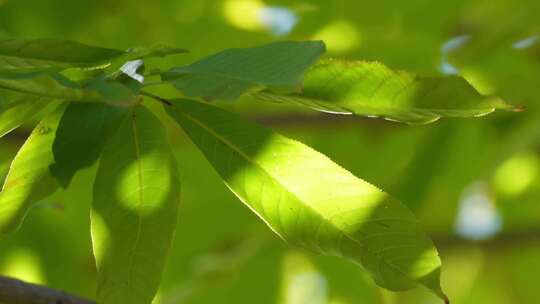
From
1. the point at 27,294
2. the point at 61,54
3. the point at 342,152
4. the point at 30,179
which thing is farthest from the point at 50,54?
the point at 342,152

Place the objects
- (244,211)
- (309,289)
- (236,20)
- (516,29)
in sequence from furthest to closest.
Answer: (309,289) < (244,211) < (236,20) < (516,29)

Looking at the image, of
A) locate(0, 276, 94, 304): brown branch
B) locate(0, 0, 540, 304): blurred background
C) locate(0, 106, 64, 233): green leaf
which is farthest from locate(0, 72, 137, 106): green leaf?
locate(0, 0, 540, 304): blurred background

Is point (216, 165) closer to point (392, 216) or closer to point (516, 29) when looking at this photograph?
point (392, 216)

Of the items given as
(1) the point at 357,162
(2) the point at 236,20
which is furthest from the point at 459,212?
(2) the point at 236,20

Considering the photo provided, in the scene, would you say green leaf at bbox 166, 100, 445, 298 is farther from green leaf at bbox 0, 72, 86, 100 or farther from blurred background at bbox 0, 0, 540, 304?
blurred background at bbox 0, 0, 540, 304

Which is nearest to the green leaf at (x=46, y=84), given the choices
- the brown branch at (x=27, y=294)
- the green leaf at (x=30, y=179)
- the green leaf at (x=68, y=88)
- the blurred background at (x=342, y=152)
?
the green leaf at (x=68, y=88)

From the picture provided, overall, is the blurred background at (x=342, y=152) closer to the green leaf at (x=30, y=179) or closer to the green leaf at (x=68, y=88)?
the green leaf at (x=30, y=179)

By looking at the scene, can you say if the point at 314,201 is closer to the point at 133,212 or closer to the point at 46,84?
the point at 133,212
